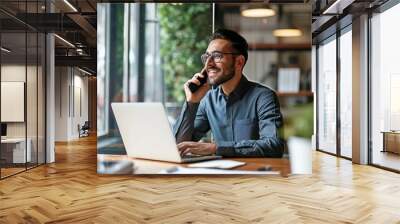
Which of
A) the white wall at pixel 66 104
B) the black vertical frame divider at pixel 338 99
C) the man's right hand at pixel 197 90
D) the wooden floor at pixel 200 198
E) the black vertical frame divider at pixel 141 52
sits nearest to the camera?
the wooden floor at pixel 200 198

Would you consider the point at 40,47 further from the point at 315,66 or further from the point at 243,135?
the point at 315,66

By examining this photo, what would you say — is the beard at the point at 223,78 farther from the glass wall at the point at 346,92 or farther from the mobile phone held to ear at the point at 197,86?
the glass wall at the point at 346,92

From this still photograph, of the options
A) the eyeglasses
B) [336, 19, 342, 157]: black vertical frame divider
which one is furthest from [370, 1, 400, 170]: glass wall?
the eyeglasses

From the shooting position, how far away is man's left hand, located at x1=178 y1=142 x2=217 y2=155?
249 inches

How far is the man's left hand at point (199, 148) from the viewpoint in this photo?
6324 mm

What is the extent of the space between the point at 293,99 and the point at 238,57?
973 millimetres

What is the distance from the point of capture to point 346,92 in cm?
996

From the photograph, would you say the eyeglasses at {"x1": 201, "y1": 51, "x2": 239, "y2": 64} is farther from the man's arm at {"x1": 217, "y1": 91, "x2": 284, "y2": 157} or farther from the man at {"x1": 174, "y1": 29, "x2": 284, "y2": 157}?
the man's arm at {"x1": 217, "y1": 91, "x2": 284, "y2": 157}

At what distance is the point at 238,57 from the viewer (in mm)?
6352

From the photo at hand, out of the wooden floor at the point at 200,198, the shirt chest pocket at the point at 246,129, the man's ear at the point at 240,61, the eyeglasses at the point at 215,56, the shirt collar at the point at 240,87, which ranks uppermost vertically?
the eyeglasses at the point at 215,56

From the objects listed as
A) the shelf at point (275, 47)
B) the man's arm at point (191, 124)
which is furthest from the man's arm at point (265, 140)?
the shelf at point (275, 47)

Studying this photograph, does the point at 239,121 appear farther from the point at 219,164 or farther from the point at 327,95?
the point at 327,95

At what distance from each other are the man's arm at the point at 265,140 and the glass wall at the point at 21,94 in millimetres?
3248

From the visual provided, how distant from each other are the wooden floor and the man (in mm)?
509
